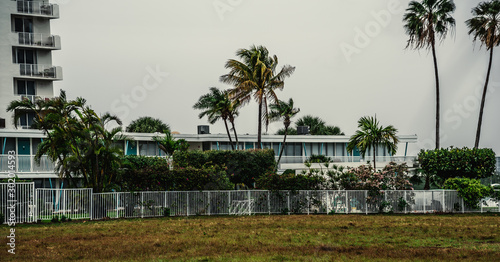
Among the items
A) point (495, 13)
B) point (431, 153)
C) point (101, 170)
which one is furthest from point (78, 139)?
point (495, 13)

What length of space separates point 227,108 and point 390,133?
13368 millimetres

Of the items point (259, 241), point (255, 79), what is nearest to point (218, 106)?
point (255, 79)

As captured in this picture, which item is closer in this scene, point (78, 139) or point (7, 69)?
point (78, 139)

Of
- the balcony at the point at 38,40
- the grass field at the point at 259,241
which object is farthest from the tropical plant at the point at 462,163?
the balcony at the point at 38,40

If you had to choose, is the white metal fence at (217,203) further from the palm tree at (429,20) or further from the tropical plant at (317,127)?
the tropical plant at (317,127)

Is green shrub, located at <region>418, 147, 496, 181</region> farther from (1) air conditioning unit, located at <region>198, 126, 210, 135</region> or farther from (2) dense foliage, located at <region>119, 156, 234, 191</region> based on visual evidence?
(1) air conditioning unit, located at <region>198, 126, 210, 135</region>

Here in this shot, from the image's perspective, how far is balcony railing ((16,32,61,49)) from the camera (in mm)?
54219

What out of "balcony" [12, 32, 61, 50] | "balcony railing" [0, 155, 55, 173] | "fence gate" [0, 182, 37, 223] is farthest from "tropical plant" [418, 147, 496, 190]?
"balcony" [12, 32, 61, 50]

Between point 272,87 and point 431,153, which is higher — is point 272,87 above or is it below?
above

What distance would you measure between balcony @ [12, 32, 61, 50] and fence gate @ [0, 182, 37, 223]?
2694 cm

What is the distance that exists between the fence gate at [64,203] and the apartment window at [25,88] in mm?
24519

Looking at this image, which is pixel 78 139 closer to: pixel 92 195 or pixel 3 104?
pixel 92 195

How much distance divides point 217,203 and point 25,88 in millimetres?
26884

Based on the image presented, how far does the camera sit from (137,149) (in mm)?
52250
